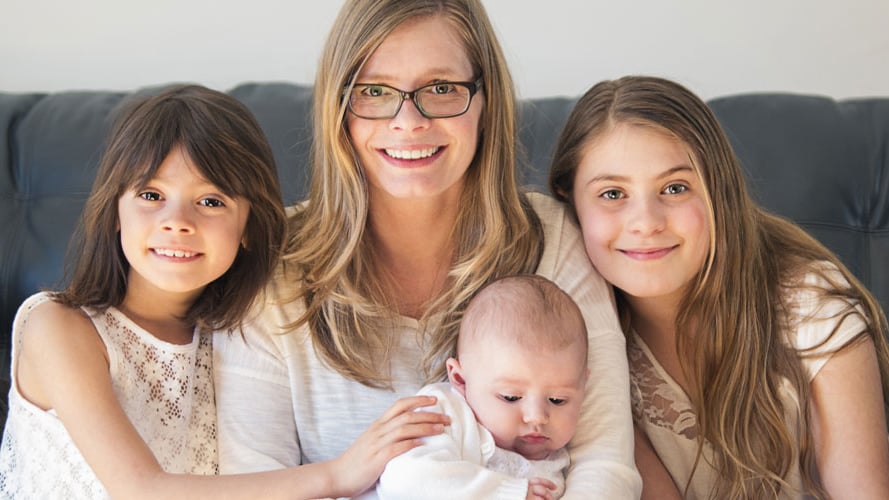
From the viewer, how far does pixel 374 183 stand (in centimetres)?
Answer: 203

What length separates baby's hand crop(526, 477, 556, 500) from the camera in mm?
1700

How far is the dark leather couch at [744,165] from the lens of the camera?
7.99 feet

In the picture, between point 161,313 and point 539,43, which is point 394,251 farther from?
point 539,43

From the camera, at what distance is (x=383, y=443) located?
1724 mm

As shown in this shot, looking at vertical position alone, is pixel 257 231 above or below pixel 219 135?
below

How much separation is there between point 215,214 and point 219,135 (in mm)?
147

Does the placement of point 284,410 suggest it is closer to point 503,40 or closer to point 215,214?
point 215,214

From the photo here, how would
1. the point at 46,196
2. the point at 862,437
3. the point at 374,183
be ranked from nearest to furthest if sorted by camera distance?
the point at 862,437 < the point at 374,183 < the point at 46,196

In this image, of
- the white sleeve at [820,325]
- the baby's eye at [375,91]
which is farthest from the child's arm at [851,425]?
the baby's eye at [375,91]

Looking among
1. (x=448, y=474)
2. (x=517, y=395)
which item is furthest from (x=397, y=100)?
(x=448, y=474)

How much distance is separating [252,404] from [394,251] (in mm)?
418

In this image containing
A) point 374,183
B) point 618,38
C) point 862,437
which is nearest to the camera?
point 862,437

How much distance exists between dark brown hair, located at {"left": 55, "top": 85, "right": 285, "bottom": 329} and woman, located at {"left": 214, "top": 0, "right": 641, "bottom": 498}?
6 centimetres

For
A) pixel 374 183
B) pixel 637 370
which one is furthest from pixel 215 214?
pixel 637 370
